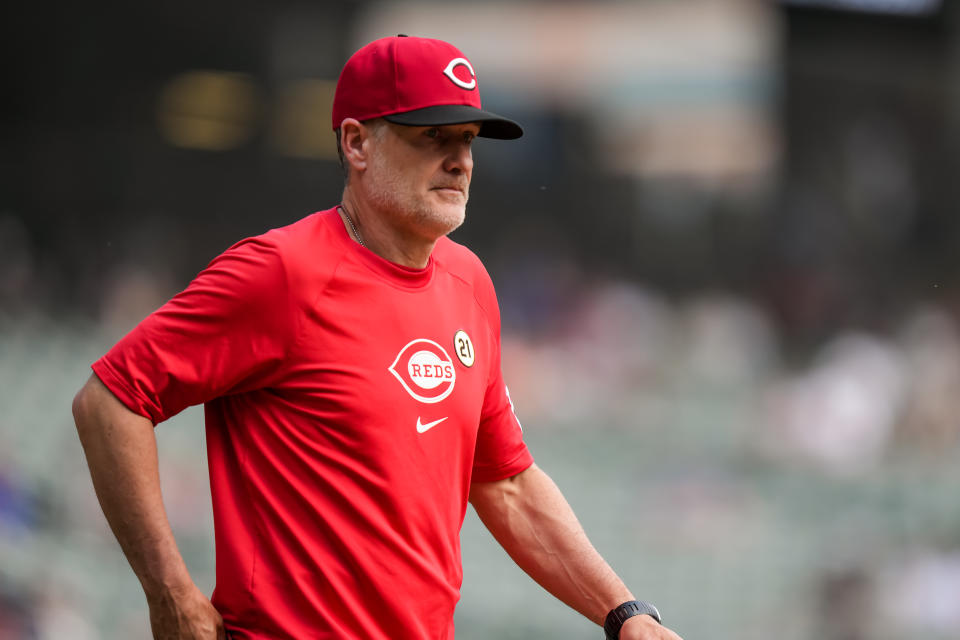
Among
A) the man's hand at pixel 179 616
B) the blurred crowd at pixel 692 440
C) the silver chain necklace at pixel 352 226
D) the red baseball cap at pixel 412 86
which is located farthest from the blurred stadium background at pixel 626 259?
the red baseball cap at pixel 412 86

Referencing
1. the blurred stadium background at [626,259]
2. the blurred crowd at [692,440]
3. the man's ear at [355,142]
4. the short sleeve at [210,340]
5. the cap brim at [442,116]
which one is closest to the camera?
the short sleeve at [210,340]

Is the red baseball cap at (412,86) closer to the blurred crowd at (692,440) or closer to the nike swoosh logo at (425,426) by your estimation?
the nike swoosh logo at (425,426)

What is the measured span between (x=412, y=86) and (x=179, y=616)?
3.62 ft

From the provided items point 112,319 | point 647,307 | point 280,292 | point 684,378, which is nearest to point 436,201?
point 280,292

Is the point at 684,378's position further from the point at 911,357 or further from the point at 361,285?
the point at 361,285

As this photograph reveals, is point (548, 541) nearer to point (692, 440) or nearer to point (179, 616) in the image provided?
point (179, 616)

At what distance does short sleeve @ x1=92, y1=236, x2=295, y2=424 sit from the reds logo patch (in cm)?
25

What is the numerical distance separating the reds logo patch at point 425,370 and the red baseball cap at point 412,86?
450mm

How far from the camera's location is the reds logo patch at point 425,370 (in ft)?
7.48

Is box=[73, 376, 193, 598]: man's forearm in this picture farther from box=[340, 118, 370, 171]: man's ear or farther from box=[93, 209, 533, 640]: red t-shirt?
box=[340, 118, 370, 171]: man's ear

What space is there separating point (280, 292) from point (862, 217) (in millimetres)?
13755

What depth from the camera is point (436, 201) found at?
91.7 inches

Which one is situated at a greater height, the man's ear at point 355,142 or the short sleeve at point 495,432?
the man's ear at point 355,142

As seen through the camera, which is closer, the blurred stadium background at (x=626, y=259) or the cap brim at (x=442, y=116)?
the cap brim at (x=442, y=116)
